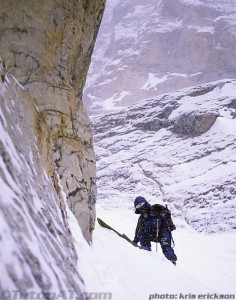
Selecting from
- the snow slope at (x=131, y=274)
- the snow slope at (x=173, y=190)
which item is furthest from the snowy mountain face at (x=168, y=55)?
the snow slope at (x=131, y=274)

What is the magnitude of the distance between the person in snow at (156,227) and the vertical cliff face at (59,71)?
1.27 m

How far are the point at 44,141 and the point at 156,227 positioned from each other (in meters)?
3.87

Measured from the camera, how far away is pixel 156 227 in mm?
7133

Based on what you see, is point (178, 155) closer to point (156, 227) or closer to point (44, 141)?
point (156, 227)

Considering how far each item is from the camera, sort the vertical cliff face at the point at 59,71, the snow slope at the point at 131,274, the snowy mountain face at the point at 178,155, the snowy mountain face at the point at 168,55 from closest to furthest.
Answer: the snow slope at the point at 131,274, the vertical cliff face at the point at 59,71, the snowy mountain face at the point at 178,155, the snowy mountain face at the point at 168,55

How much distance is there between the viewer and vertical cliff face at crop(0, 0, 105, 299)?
6.47ft

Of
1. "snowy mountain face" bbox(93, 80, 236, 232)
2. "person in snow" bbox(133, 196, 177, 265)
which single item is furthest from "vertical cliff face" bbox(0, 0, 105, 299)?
"snowy mountain face" bbox(93, 80, 236, 232)

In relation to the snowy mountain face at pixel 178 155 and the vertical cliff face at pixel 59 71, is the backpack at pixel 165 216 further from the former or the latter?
the snowy mountain face at pixel 178 155

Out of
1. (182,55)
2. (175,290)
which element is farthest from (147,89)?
(175,290)

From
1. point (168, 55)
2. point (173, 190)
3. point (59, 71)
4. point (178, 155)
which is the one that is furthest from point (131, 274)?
point (168, 55)

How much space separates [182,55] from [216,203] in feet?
245

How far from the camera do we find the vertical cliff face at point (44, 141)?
1971 mm

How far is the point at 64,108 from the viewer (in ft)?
22.0

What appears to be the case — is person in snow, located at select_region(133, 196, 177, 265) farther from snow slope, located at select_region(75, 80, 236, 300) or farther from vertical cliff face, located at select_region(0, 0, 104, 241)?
vertical cliff face, located at select_region(0, 0, 104, 241)
